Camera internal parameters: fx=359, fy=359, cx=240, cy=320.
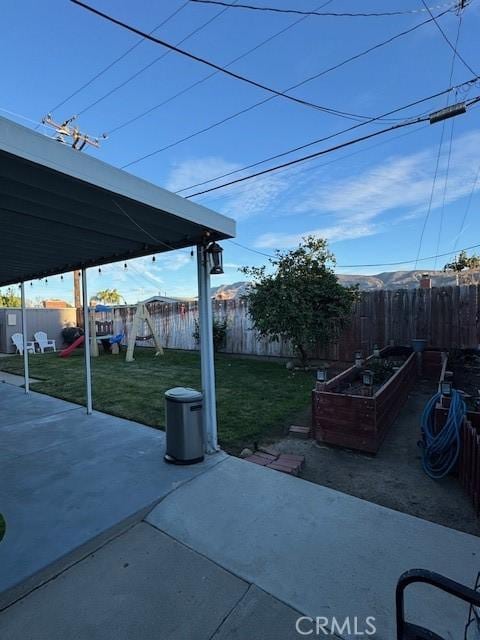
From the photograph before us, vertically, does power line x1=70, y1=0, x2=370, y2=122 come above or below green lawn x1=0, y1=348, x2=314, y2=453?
above

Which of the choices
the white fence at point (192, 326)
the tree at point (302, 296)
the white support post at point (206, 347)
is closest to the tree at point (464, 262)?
the white fence at point (192, 326)

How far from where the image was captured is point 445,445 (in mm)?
3232

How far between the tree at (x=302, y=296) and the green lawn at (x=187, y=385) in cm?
108

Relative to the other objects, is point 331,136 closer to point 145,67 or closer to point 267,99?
point 267,99

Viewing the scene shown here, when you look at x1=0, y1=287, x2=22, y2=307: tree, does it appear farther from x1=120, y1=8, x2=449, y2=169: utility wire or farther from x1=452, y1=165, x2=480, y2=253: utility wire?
x1=452, y1=165, x2=480, y2=253: utility wire

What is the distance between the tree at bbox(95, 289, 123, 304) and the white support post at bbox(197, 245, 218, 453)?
37.5 m

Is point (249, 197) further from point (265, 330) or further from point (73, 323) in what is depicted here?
point (73, 323)

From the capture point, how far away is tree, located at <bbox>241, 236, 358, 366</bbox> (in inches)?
308

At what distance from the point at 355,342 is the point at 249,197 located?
294 inches

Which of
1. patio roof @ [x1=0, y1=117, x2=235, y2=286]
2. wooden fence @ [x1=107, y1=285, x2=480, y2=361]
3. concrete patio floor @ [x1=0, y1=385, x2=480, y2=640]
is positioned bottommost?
concrete patio floor @ [x1=0, y1=385, x2=480, y2=640]

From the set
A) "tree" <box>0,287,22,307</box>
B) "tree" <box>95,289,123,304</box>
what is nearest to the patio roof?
"tree" <box>0,287,22,307</box>

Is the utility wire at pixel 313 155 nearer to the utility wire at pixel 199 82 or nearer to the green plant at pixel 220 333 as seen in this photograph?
the utility wire at pixel 199 82

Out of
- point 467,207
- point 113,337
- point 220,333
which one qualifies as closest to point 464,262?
point 467,207

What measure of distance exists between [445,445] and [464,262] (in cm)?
2064
